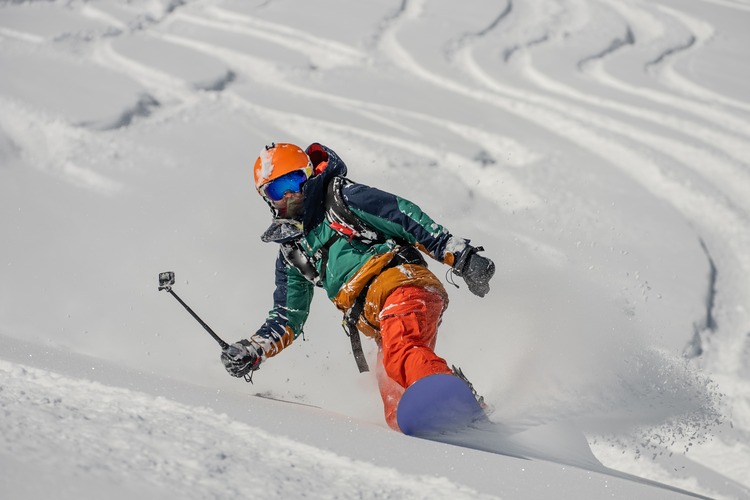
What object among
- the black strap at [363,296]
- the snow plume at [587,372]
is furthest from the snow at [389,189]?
the black strap at [363,296]

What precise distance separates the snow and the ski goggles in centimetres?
96

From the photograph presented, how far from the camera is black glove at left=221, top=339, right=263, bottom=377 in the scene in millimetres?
3787

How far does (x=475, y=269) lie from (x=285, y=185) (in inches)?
38.6

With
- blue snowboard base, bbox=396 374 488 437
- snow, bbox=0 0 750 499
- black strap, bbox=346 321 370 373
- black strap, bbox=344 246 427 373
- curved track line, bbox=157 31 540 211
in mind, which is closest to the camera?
snow, bbox=0 0 750 499

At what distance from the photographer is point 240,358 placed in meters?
3.80

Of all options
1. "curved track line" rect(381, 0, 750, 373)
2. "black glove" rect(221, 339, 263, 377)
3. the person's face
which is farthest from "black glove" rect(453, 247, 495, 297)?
"curved track line" rect(381, 0, 750, 373)

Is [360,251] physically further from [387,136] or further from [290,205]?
[387,136]

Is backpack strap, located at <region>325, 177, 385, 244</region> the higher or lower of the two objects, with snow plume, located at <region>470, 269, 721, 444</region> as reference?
higher

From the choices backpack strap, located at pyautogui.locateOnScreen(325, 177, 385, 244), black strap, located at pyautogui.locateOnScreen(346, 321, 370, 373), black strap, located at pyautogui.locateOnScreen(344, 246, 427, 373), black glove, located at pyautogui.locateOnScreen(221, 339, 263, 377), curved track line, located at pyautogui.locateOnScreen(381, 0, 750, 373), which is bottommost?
black glove, located at pyautogui.locateOnScreen(221, 339, 263, 377)

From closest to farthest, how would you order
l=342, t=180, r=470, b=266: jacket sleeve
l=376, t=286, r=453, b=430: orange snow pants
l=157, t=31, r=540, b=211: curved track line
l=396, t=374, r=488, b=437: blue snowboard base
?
l=396, t=374, r=488, b=437: blue snowboard base, l=376, t=286, r=453, b=430: orange snow pants, l=342, t=180, r=470, b=266: jacket sleeve, l=157, t=31, r=540, b=211: curved track line

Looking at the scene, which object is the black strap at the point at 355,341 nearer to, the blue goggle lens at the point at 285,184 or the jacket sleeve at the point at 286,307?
the jacket sleeve at the point at 286,307

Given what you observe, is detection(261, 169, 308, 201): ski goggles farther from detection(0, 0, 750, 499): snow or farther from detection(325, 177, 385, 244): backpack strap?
detection(0, 0, 750, 499): snow

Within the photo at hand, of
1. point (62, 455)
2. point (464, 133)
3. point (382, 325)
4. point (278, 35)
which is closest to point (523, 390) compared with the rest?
point (382, 325)

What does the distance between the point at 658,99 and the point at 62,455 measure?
304 inches
